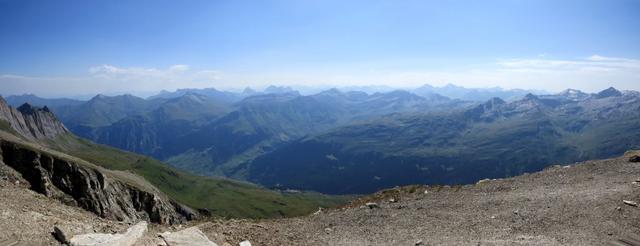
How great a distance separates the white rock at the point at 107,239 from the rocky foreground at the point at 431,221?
29cm

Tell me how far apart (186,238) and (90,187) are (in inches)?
2725

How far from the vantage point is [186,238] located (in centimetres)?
1666

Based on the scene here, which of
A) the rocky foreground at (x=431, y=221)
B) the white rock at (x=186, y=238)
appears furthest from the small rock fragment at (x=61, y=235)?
the white rock at (x=186, y=238)

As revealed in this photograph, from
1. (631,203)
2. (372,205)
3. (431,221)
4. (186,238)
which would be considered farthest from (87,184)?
(631,203)

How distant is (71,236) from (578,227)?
20643 mm

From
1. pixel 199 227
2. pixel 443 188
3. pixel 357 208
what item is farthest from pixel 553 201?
pixel 199 227

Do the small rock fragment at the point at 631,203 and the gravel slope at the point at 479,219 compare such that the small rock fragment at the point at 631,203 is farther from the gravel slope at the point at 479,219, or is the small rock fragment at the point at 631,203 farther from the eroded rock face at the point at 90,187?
the eroded rock face at the point at 90,187

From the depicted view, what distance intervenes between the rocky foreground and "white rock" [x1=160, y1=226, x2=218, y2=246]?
0.16 m

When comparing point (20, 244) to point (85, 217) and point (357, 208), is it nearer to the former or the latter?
point (85, 217)

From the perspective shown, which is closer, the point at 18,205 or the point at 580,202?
the point at 18,205

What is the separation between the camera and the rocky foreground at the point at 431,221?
54.5 ft

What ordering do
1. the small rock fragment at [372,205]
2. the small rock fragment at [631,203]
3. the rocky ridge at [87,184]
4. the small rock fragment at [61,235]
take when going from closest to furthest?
the small rock fragment at [61,235] < the small rock fragment at [631,203] < the small rock fragment at [372,205] < the rocky ridge at [87,184]

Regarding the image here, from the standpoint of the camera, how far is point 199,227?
747 inches

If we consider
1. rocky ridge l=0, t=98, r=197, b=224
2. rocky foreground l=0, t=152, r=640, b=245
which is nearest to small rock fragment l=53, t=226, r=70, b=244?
rocky foreground l=0, t=152, r=640, b=245
